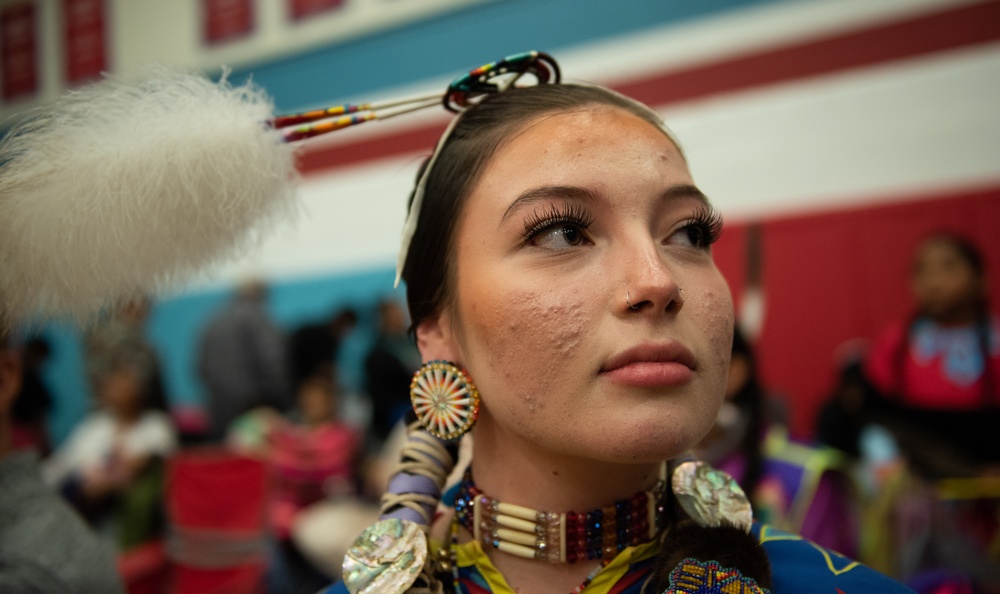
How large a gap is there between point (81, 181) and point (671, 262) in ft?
2.97

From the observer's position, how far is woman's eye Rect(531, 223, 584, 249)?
3.59ft

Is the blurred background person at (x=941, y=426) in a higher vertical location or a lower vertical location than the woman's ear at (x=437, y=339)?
lower

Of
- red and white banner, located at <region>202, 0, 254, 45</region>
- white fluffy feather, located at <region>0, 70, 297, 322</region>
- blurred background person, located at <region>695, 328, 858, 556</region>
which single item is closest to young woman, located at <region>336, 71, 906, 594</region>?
white fluffy feather, located at <region>0, 70, 297, 322</region>

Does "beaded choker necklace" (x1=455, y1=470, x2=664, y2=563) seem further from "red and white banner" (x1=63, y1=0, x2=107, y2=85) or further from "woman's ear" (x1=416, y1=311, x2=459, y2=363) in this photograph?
"red and white banner" (x1=63, y1=0, x2=107, y2=85)

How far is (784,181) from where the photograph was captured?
3.97 meters

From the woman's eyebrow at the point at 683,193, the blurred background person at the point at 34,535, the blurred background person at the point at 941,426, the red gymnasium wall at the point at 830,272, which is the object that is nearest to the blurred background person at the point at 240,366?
the red gymnasium wall at the point at 830,272

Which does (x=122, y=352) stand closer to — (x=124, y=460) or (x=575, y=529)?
(x=124, y=460)

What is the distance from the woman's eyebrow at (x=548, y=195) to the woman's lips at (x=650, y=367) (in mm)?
243

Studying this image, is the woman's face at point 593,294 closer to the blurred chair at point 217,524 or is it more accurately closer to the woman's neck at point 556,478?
the woman's neck at point 556,478

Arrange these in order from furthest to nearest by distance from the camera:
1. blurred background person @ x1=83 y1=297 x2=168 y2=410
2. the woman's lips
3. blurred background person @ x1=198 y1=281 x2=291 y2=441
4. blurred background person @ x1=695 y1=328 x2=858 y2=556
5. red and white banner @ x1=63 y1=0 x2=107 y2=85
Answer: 1. red and white banner @ x1=63 y1=0 x2=107 y2=85
2. blurred background person @ x1=198 y1=281 x2=291 y2=441
3. blurred background person @ x1=83 y1=297 x2=168 y2=410
4. blurred background person @ x1=695 y1=328 x2=858 y2=556
5. the woman's lips

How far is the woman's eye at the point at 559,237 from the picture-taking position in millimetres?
1096

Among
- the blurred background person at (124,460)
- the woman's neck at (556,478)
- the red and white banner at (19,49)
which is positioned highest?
the red and white banner at (19,49)

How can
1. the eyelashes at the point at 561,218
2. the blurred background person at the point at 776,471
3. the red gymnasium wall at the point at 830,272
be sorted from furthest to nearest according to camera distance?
the red gymnasium wall at the point at 830,272, the blurred background person at the point at 776,471, the eyelashes at the point at 561,218

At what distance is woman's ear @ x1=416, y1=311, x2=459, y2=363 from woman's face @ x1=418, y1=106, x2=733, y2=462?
1 centimetres
